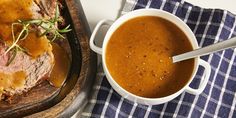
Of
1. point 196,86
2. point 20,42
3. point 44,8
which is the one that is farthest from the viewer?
point 196,86

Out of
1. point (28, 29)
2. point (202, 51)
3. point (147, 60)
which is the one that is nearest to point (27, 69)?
point (28, 29)

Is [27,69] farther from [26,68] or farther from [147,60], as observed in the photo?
[147,60]

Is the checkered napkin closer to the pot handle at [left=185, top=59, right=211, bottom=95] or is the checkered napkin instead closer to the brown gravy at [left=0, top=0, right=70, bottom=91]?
the pot handle at [left=185, top=59, right=211, bottom=95]

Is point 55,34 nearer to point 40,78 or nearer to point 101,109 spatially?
point 40,78

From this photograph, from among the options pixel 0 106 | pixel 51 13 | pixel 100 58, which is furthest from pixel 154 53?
pixel 0 106

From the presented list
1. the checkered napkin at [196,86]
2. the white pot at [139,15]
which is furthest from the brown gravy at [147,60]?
the checkered napkin at [196,86]

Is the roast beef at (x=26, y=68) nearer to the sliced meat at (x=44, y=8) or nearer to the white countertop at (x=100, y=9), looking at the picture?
the sliced meat at (x=44, y=8)
